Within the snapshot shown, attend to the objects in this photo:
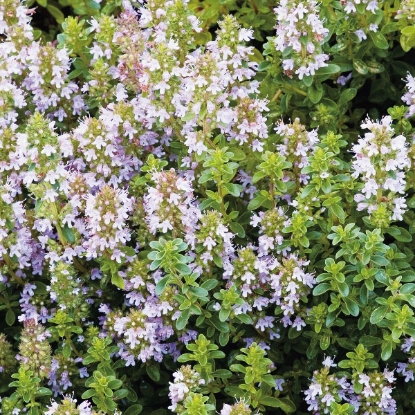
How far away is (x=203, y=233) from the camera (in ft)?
9.98

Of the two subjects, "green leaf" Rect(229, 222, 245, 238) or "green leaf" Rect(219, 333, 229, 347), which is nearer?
"green leaf" Rect(219, 333, 229, 347)

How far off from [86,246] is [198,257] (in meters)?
0.46

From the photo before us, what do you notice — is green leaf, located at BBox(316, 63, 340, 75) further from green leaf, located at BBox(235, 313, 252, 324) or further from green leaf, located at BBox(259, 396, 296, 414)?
green leaf, located at BBox(259, 396, 296, 414)

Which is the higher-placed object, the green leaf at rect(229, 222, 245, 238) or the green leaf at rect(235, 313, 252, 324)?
the green leaf at rect(229, 222, 245, 238)

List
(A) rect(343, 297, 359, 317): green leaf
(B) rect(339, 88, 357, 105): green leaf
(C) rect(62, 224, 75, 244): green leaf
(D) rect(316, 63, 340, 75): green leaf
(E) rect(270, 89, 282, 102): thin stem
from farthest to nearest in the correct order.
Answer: (E) rect(270, 89, 282, 102): thin stem < (B) rect(339, 88, 357, 105): green leaf < (D) rect(316, 63, 340, 75): green leaf < (C) rect(62, 224, 75, 244): green leaf < (A) rect(343, 297, 359, 317): green leaf

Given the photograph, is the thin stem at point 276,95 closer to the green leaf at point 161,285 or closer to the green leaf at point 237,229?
the green leaf at point 237,229

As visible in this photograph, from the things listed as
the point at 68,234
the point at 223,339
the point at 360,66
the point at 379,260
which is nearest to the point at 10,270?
the point at 68,234

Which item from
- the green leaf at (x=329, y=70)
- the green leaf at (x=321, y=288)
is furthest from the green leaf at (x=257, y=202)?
the green leaf at (x=329, y=70)

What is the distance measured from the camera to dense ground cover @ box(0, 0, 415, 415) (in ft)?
9.78

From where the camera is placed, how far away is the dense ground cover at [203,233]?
2.98m

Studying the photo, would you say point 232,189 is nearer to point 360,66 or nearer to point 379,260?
point 379,260

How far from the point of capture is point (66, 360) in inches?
128

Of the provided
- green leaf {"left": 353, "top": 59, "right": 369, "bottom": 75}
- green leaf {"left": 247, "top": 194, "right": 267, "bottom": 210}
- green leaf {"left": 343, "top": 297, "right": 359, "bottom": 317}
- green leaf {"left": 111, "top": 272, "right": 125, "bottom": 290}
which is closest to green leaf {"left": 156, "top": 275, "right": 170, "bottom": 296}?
green leaf {"left": 111, "top": 272, "right": 125, "bottom": 290}

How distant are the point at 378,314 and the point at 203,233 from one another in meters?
0.73
